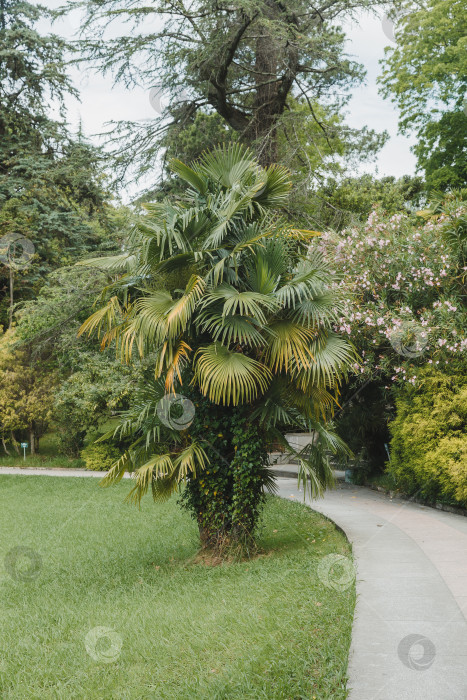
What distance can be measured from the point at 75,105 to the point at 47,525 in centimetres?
1863

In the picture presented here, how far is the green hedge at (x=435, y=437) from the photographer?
9594mm

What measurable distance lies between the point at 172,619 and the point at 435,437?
588 centimetres

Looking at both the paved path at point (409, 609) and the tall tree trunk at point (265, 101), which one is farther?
the tall tree trunk at point (265, 101)

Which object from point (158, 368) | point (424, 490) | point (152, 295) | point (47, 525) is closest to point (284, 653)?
point (158, 368)

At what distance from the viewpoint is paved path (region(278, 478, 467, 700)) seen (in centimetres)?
390

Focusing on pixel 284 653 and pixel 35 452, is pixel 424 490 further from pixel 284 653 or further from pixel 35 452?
pixel 35 452

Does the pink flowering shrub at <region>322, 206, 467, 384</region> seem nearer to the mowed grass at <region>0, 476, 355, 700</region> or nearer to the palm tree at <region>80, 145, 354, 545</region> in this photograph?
the palm tree at <region>80, 145, 354, 545</region>

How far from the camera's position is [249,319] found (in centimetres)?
746

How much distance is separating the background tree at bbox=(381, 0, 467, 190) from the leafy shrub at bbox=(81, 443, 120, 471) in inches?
584

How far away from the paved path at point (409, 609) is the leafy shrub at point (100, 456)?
40.5 feet

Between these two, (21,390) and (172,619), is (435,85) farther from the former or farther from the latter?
(172,619)

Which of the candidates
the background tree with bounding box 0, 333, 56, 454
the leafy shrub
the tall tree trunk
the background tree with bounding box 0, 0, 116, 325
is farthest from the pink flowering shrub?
the background tree with bounding box 0, 0, 116, 325

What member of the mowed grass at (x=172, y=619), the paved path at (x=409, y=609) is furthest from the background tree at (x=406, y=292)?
the mowed grass at (x=172, y=619)

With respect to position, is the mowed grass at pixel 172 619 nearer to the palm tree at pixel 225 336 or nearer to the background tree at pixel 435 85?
the palm tree at pixel 225 336
